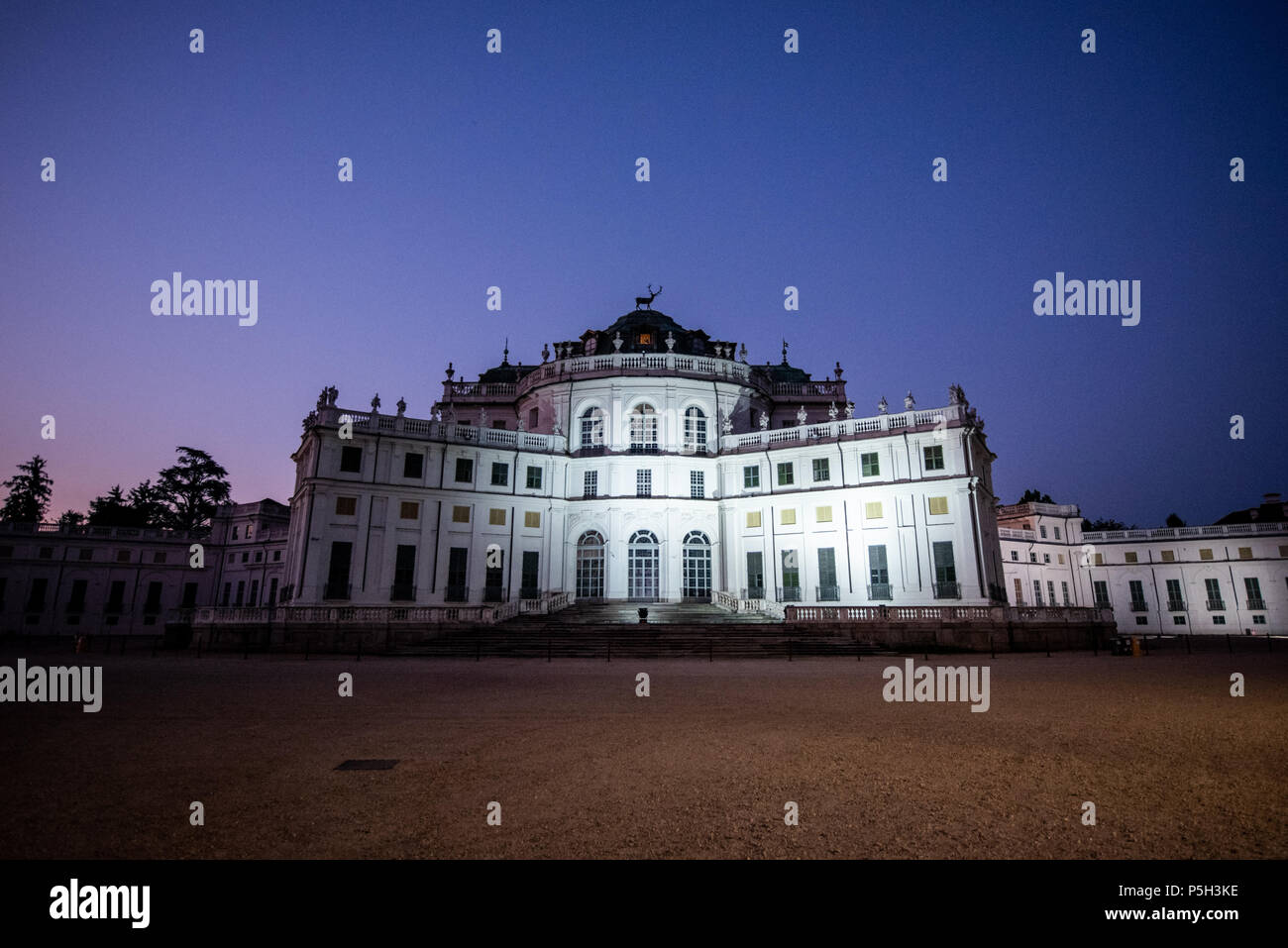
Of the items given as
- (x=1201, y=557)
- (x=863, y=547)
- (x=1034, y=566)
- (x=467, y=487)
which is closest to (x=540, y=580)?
(x=467, y=487)

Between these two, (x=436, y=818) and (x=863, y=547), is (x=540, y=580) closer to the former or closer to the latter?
(x=863, y=547)

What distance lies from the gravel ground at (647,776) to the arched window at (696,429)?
27868 millimetres

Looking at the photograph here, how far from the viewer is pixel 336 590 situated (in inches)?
1271

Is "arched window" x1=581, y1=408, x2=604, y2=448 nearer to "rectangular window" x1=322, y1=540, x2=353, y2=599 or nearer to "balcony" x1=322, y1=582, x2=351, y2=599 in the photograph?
"rectangular window" x1=322, y1=540, x2=353, y2=599

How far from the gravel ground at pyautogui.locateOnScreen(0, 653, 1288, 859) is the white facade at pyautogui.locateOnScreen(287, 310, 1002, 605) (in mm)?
21717

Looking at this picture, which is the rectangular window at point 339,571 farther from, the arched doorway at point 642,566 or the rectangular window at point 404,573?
the arched doorway at point 642,566

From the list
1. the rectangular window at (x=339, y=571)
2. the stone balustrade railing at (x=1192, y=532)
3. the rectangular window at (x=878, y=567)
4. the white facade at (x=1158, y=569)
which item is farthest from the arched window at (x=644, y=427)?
the stone balustrade railing at (x=1192, y=532)

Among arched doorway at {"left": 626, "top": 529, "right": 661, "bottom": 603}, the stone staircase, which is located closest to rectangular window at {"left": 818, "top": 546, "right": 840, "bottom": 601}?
the stone staircase

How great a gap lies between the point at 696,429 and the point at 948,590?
16694mm

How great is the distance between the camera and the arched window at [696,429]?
39.0m

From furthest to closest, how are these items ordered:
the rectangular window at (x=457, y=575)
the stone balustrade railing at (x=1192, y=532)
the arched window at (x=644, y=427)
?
1. the stone balustrade railing at (x=1192, y=532)
2. the arched window at (x=644, y=427)
3. the rectangular window at (x=457, y=575)

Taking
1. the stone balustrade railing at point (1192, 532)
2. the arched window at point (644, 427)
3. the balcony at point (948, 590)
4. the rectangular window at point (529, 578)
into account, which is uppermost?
the arched window at point (644, 427)

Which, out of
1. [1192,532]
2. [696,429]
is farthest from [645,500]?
[1192,532]
